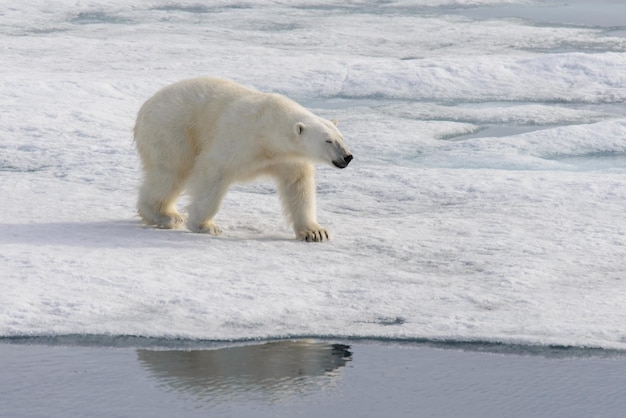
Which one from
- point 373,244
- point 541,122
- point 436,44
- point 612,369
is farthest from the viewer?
point 436,44

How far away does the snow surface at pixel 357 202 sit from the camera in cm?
410

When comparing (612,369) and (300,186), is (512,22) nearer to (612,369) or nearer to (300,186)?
(300,186)

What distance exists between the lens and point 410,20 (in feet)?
48.3

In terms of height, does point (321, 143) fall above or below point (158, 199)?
above

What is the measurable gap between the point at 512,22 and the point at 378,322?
11.4 meters

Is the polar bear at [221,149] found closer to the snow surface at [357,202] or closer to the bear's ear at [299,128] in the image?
the bear's ear at [299,128]

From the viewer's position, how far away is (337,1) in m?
16.6

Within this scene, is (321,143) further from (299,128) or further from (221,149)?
(221,149)

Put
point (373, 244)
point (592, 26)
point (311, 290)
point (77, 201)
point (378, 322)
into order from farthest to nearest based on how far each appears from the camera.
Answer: point (592, 26)
point (77, 201)
point (373, 244)
point (311, 290)
point (378, 322)

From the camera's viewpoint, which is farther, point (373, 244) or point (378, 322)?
point (373, 244)

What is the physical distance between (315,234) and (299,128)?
0.52m

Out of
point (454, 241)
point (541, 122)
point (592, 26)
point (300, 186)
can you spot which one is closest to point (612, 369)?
point (454, 241)

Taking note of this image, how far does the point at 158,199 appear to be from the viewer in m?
5.52

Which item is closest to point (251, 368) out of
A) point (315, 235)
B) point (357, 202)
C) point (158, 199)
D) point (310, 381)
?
point (310, 381)
